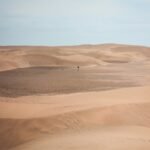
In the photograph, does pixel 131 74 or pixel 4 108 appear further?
pixel 131 74

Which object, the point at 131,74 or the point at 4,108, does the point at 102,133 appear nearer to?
the point at 4,108

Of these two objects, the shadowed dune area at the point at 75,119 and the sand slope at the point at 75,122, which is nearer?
the shadowed dune area at the point at 75,119

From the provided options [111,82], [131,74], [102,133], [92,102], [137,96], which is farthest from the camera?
[131,74]

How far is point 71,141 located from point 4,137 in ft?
5.71

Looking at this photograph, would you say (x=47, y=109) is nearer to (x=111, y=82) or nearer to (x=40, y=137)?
(x=40, y=137)

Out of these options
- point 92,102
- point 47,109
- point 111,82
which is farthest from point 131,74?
point 47,109

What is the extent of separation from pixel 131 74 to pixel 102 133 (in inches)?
459

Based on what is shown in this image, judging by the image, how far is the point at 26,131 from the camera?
739cm

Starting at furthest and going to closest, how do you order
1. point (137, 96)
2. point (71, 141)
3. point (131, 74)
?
1. point (131, 74)
2. point (137, 96)
3. point (71, 141)

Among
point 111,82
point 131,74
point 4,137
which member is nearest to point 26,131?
point 4,137

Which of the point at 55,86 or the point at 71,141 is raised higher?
the point at 71,141

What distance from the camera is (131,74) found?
1811 centimetres

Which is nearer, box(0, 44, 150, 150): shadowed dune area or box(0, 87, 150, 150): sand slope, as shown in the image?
box(0, 44, 150, 150): shadowed dune area

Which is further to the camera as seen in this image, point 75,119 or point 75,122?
point 75,119
